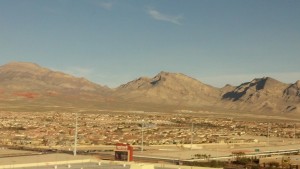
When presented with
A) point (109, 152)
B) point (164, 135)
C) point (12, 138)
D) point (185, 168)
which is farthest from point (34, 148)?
point (164, 135)

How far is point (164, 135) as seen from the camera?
427 ft

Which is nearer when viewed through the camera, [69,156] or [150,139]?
[69,156]

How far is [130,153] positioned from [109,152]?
1464 centimetres

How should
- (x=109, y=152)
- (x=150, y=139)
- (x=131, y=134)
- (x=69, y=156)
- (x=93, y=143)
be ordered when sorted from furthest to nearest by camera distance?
(x=131, y=134), (x=150, y=139), (x=93, y=143), (x=109, y=152), (x=69, y=156)

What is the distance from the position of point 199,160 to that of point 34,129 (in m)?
71.9

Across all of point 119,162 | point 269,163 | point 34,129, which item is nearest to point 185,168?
point 119,162

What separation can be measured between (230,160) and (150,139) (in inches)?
1661

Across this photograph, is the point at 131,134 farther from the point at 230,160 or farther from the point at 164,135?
the point at 230,160

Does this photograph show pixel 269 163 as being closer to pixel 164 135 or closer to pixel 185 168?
pixel 185 168

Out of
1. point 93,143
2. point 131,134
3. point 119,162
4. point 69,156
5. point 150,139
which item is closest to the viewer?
point 119,162

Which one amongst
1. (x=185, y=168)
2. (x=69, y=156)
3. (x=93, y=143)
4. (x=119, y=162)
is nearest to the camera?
(x=185, y=168)

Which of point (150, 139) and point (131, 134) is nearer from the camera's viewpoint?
point (150, 139)

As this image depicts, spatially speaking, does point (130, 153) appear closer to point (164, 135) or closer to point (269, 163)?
point (269, 163)

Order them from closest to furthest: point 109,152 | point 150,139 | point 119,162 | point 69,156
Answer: point 119,162, point 69,156, point 109,152, point 150,139
